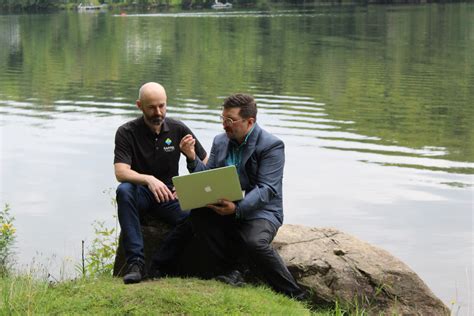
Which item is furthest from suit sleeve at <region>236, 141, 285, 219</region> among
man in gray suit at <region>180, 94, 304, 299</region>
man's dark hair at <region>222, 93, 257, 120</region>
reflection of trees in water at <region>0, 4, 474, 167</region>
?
reflection of trees in water at <region>0, 4, 474, 167</region>

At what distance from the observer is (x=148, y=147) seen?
7098mm

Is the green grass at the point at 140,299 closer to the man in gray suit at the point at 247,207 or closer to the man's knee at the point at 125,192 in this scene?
the man in gray suit at the point at 247,207

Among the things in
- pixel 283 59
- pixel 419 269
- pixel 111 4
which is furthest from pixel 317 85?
pixel 111 4

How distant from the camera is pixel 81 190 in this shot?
13852 millimetres

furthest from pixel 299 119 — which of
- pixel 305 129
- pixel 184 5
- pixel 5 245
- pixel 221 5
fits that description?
pixel 184 5

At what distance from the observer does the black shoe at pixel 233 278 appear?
257 inches

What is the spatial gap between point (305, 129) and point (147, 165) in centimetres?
1262

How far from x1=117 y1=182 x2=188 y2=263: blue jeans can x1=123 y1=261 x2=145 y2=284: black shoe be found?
5cm

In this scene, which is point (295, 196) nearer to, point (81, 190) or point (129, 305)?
point (81, 190)

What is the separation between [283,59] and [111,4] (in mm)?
106296

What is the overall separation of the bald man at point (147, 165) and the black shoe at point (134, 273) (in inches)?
2.1

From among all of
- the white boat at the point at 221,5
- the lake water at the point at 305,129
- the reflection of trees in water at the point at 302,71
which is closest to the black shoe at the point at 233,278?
the lake water at the point at 305,129

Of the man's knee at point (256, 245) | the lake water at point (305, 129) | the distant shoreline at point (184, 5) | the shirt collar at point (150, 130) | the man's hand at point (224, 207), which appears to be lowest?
the lake water at point (305, 129)

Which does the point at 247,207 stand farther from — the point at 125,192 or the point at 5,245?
the point at 5,245
